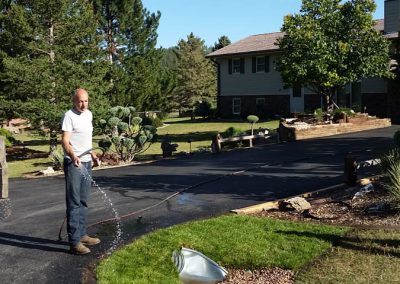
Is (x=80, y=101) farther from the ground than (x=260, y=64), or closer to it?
closer to it

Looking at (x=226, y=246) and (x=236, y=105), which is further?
(x=236, y=105)

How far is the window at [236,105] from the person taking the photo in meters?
38.6

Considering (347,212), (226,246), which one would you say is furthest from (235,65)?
(226,246)

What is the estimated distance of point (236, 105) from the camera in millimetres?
38938

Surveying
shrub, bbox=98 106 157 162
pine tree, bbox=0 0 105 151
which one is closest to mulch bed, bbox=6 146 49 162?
pine tree, bbox=0 0 105 151

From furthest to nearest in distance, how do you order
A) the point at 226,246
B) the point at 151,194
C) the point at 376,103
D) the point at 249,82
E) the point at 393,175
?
the point at 249,82 < the point at 376,103 < the point at 151,194 < the point at 393,175 < the point at 226,246

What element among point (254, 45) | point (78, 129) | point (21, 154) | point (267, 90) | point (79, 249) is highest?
point (254, 45)

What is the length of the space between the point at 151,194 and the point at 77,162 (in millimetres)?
4473

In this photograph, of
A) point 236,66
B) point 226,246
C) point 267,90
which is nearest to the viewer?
point 226,246

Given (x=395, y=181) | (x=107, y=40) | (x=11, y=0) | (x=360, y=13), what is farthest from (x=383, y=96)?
(x=395, y=181)

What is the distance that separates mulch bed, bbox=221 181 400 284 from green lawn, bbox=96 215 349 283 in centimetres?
29

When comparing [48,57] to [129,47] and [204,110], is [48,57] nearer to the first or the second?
[129,47]

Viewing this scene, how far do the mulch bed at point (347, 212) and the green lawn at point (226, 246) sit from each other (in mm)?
290

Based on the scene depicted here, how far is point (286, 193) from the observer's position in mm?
9938
